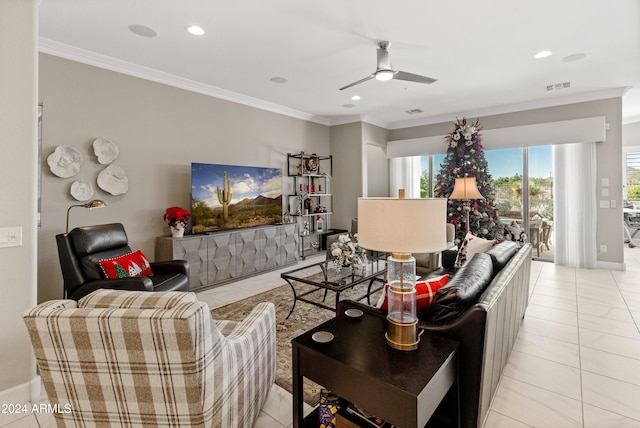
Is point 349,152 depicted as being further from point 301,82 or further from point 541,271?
point 541,271

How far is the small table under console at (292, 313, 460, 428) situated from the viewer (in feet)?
3.99

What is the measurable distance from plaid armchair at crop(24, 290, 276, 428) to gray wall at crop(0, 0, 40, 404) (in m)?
1.06

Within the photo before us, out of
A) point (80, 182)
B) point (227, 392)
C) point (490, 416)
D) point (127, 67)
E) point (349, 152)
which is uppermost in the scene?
point (127, 67)

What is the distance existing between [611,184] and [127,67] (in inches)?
288

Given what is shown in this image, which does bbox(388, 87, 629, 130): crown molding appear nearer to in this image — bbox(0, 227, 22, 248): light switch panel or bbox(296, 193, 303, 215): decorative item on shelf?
bbox(296, 193, 303, 215): decorative item on shelf

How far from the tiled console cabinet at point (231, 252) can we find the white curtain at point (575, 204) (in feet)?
15.3

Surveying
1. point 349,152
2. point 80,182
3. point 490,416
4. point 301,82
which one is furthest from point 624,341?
point 80,182

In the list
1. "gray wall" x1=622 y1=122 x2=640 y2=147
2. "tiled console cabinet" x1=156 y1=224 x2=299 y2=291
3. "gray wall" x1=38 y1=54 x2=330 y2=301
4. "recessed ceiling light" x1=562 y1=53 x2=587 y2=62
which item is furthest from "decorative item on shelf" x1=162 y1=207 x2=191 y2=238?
"gray wall" x1=622 y1=122 x2=640 y2=147

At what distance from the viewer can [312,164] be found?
6320mm

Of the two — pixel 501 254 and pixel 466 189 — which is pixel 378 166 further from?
pixel 501 254

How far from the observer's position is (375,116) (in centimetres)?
664

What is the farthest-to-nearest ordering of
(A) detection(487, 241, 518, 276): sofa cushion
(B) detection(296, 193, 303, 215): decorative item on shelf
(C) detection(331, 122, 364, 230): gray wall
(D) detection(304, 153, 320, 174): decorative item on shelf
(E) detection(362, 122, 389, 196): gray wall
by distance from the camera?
(E) detection(362, 122, 389, 196): gray wall, (C) detection(331, 122, 364, 230): gray wall, (D) detection(304, 153, 320, 174): decorative item on shelf, (B) detection(296, 193, 303, 215): decorative item on shelf, (A) detection(487, 241, 518, 276): sofa cushion

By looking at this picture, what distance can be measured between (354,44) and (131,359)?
3.43 m

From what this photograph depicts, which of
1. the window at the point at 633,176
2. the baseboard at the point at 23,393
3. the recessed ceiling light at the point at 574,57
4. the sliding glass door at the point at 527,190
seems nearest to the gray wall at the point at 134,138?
the baseboard at the point at 23,393
